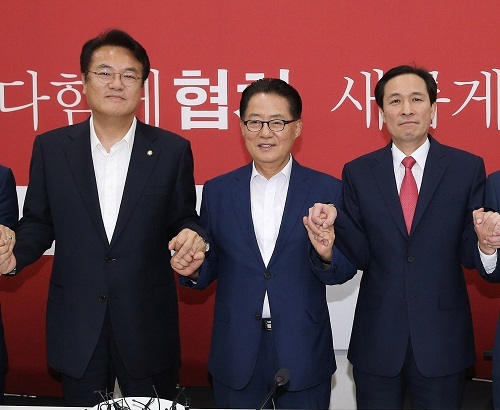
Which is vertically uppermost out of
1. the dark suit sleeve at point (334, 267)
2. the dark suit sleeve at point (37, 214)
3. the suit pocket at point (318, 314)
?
the dark suit sleeve at point (37, 214)

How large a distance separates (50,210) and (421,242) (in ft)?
4.16

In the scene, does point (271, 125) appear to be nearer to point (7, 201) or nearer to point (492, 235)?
point (492, 235)

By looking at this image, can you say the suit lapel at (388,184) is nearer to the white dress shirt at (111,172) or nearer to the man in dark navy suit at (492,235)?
the man in dark navy suit at (492,235)

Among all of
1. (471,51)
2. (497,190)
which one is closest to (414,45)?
(471,51)

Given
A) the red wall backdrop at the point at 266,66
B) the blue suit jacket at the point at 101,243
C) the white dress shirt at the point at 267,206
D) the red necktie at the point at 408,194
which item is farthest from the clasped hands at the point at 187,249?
the red wall backdrop at the point at 266,66

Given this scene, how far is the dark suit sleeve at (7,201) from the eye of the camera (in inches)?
88.7

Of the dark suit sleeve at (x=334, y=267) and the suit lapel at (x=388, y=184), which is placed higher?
the suit lapel at (x=388, y=184)

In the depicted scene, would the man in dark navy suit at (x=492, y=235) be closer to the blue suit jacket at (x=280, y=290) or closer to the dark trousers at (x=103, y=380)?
the blue suit jacket at (x=280, y=290)

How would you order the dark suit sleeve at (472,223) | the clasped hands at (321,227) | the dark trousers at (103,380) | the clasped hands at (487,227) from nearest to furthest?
the clasped hands at (487,227) → the clasped hands at (321,227) → the dark suit sleeve at (472,223) → the dark trousers at (103,380)

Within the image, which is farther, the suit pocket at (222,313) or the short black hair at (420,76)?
the short black hair at (420,76)

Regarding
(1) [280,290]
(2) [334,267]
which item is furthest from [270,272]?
(2) [334,267]

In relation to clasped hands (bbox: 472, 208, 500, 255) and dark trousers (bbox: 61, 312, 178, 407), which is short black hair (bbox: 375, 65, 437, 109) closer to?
clasped hands (bbox: 472, 208, 500, 255)

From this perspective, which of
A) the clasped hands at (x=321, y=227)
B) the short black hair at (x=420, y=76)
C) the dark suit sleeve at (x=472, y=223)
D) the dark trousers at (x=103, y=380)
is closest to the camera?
the clasped hands at (x=321, y=227)

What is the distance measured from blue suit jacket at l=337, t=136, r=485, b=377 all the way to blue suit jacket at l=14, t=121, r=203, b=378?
0.63 meters
